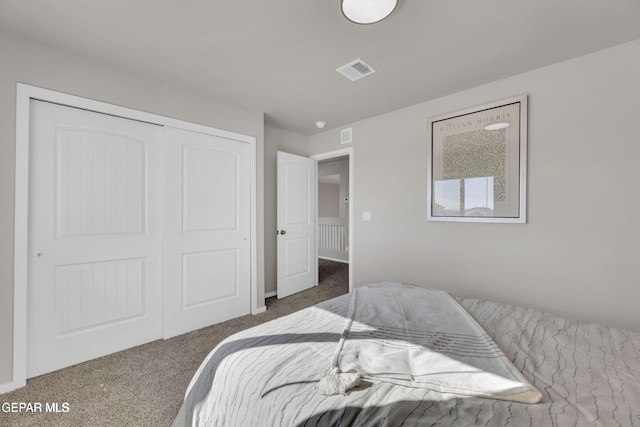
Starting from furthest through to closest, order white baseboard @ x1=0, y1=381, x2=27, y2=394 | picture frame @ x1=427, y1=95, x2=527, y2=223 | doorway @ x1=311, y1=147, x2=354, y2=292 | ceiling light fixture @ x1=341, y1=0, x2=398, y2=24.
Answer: doorway @ x1=311, y1=147, x2=354, y2=292 < picture frame @ x1=427, y1=95, x2=527, y2=223 < white baseboard @ x1=0, y1=381, x2=27, y2=394 < ceiling light fixture @ x1=341, y1=0, x2=398, y2=24

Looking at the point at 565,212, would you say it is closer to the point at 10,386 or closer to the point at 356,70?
the point at 356,70

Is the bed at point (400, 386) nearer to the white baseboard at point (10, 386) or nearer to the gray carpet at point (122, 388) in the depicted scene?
the gray carpet at point (122, 388)

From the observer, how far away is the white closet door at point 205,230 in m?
2.52

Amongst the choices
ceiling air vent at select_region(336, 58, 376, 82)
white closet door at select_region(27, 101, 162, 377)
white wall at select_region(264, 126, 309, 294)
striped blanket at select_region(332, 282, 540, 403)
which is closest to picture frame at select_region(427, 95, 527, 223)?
ceiling air vent at select_region(336, 58, 376, 82)

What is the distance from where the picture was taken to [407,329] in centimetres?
126

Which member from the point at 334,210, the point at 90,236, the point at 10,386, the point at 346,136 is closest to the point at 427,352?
the point at 90,236

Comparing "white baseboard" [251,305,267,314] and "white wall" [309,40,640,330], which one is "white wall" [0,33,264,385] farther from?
"white wall" [309,40,640,330]

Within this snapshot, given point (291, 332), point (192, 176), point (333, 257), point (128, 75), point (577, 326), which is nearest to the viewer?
point (291, 332)

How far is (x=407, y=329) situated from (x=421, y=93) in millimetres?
2339

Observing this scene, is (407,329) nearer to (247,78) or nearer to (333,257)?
(247,78)

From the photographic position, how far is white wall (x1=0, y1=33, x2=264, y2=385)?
5.75 ft

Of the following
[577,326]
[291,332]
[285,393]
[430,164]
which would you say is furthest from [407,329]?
[430,164]

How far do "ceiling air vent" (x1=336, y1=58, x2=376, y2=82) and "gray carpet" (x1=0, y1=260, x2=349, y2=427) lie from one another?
2.68 m

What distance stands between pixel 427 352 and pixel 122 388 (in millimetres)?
2017
